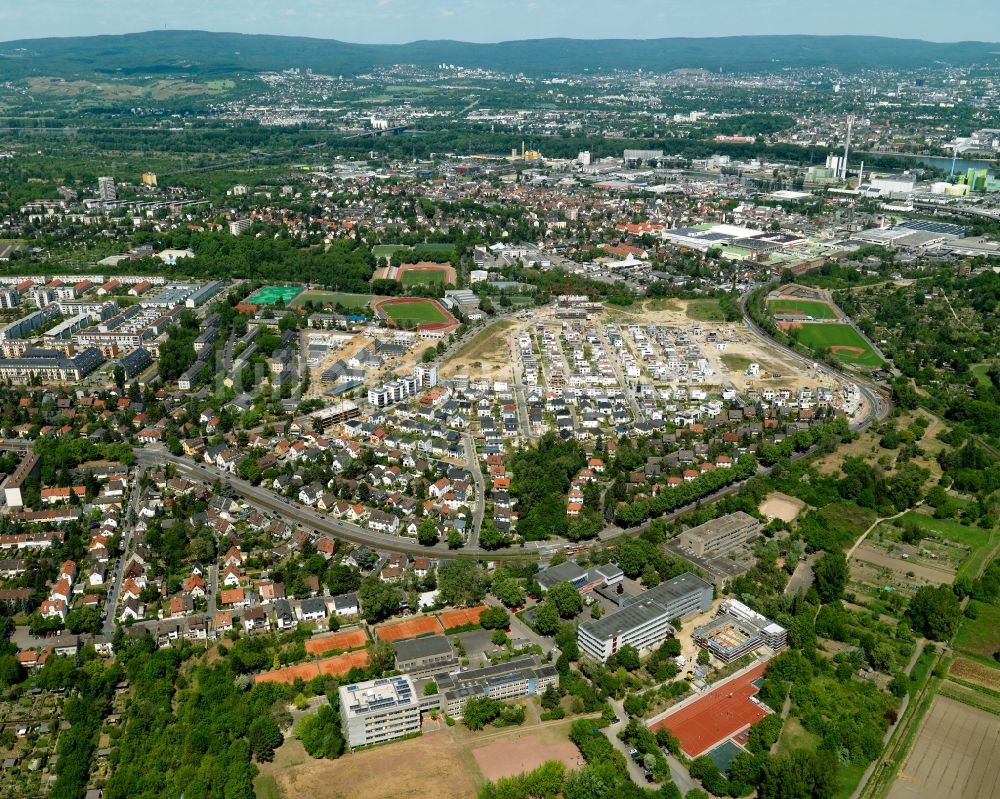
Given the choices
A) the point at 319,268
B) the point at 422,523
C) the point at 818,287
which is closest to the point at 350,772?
the point at 422,523

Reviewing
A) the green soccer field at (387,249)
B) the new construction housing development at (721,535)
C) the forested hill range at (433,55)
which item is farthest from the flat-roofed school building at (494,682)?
the forested hill range at (433,55)

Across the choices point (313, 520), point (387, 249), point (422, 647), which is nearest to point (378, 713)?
point (422, 647)

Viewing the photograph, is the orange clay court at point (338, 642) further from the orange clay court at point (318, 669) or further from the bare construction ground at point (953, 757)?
the bare construction ground at point (953, 757)

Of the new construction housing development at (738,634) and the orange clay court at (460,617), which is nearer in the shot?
the new construction housing development at (738,634)

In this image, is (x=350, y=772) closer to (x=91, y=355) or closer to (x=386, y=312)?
(x=91, y=355)

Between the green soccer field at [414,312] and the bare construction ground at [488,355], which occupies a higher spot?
the green soccer field at [414,312]

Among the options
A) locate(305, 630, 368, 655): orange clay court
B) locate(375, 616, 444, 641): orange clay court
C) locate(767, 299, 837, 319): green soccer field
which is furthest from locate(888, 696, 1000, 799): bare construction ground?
locate(767, 299, 837, 319): green soccer field
